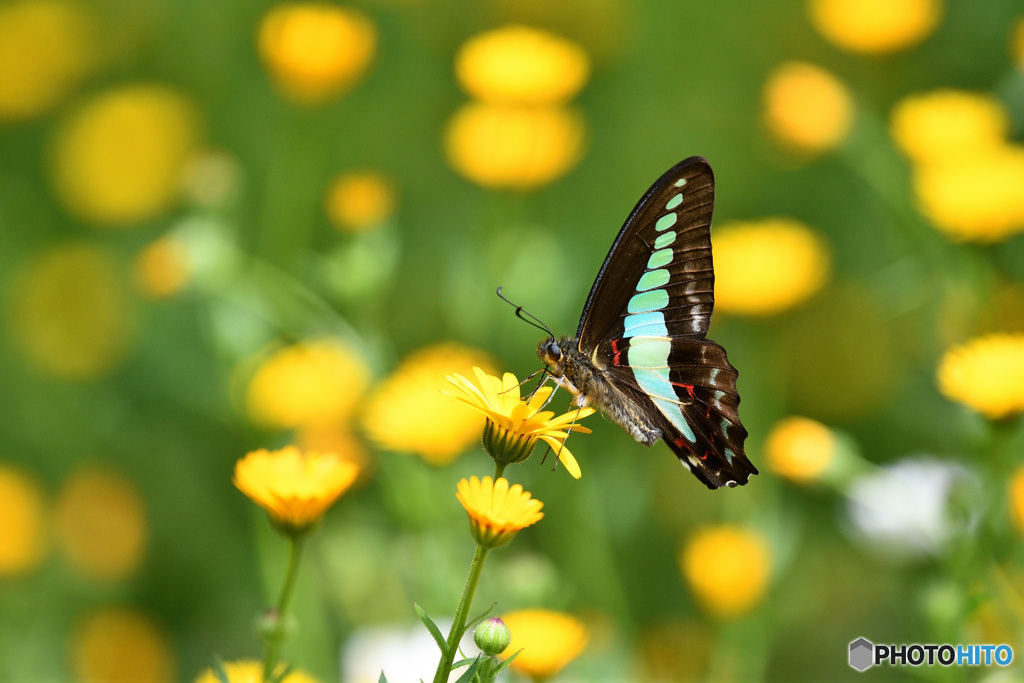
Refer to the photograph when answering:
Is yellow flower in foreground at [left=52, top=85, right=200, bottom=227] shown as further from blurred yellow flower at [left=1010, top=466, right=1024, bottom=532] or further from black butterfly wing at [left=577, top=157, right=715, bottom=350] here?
blurred yellow flower at [left=1010, top=466, right=1024, bottom=532]

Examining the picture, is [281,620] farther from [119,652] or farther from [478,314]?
[119,652]

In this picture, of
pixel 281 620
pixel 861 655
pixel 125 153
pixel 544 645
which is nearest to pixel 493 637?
pixel 281 620

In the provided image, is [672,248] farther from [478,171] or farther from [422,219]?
[422,219]

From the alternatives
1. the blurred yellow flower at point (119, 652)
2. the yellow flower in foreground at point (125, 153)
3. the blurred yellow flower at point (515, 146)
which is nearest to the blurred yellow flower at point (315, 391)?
the blurred yellow flower at point (515, 146)

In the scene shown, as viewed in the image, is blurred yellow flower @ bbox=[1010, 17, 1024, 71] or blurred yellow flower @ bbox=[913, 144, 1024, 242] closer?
blurred yellow flower @ bbox=[913, 144, 1024, 242]

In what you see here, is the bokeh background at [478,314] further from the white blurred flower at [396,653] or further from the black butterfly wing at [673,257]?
the black butterfly wing at [673,257]

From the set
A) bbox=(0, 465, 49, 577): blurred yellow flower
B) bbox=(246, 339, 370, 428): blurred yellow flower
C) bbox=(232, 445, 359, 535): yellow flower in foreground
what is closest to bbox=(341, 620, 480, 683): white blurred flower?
bbox=(246, 339, 370, 428): blurred yellow flower
